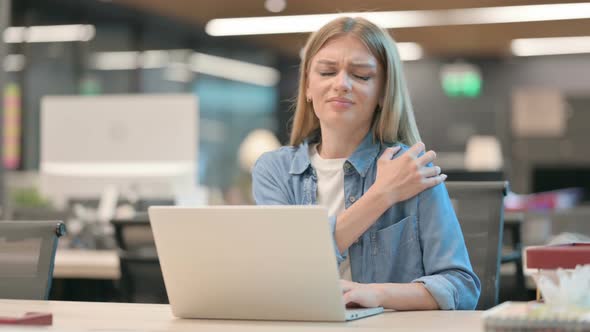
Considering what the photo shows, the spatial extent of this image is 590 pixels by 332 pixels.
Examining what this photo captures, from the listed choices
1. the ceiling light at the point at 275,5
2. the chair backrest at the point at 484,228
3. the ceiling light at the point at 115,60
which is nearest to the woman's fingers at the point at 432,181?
the chair backrest at the point at 484,228

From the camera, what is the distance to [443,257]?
2.02 meters

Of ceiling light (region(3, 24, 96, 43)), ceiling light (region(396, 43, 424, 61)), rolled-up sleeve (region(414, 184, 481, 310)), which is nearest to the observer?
rolled-up sleeve (region(414, 184, 481, 310))

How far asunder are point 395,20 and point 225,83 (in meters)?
3.64

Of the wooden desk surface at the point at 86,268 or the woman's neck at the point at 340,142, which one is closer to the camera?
the woman's neck at the point at 340,142

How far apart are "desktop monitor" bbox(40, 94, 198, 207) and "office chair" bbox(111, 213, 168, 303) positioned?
1348 millimetres

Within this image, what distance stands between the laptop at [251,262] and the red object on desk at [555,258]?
0.34 m

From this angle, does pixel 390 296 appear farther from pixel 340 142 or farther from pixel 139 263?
pixel 139 263

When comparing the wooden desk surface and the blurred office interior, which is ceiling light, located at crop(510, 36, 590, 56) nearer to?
the blurred office interior

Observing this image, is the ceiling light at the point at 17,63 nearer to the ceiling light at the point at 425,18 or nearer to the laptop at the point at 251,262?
the ceiling light at the point at 425,18

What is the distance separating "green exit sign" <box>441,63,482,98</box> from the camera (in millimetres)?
13344

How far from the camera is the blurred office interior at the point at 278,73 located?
1032cm

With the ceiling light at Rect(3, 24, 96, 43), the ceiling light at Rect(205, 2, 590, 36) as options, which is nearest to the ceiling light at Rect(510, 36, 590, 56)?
the ceiling light at Rect(205, 2, 590, 36)

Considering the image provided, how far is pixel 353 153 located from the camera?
221 cm

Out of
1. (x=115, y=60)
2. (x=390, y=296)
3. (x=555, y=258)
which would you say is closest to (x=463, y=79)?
(x=115, y=60)
